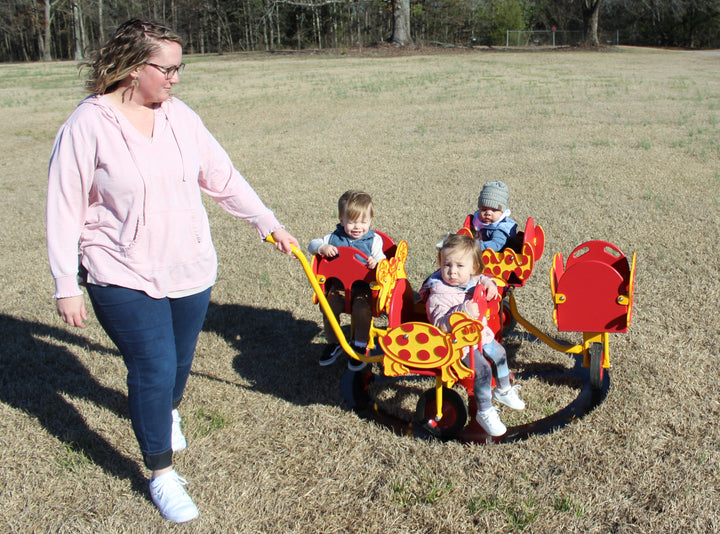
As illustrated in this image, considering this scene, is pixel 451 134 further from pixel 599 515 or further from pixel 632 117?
pixel 599 515

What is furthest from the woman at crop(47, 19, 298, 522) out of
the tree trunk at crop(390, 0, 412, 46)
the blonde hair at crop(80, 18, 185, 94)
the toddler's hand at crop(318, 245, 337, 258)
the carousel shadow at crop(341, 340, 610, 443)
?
the tree trunk at crop(390, 0, 412, 46)

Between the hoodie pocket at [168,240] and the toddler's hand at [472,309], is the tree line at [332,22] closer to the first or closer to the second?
the toddler's hand at [472,309]

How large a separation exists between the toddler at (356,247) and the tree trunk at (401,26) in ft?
113

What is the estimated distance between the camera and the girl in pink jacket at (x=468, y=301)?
324 cm

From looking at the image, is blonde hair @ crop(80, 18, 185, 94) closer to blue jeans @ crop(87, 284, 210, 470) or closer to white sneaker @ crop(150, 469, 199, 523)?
blue jeans @ crop(87, 284, 210, 470)

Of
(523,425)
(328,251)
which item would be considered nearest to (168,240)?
(328,251)

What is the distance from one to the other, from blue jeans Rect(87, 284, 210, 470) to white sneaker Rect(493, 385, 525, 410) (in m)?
1.59

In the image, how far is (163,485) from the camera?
284 cm

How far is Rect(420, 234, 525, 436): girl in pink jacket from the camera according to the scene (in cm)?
324

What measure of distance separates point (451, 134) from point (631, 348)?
9216 millimetres

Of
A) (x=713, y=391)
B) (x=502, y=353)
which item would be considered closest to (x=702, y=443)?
(x=713, y=391)

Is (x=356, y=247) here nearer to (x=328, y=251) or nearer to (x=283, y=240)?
(x=328, y=251)

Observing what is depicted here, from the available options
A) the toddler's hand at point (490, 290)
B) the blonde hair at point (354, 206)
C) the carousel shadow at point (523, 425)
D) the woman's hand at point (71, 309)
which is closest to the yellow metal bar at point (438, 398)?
the carousel shadow at point (523, 425)

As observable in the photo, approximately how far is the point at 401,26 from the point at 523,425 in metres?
36.0
